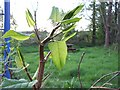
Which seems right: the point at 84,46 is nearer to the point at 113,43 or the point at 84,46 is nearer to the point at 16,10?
the point at 113,43

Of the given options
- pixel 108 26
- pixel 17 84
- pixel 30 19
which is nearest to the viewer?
pixel 17 84

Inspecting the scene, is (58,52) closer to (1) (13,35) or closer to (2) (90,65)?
(1) (13,35)

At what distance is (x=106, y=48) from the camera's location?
195cm

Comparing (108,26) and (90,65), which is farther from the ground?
(108,26)

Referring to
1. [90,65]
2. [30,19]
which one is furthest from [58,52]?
[90,65]

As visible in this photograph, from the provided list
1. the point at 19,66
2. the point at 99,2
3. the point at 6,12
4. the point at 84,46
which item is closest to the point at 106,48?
the point at 84,46

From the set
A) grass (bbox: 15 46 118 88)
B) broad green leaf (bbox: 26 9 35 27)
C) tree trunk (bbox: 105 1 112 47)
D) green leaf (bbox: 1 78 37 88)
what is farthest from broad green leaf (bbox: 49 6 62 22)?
tree trunk (bbox: 105 1 112 47)

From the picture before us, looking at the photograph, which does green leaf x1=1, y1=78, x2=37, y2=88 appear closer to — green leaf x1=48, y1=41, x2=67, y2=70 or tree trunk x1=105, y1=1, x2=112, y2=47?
green leaf x1=48, y1=41, x2=67, y2=70

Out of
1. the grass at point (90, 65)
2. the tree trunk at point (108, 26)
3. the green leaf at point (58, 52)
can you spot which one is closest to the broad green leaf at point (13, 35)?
the green leaf at point (58, 52)

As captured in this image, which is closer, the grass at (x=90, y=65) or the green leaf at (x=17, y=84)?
the green leaf at (x=17, y=84)

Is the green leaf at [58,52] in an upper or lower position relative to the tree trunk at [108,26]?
lower

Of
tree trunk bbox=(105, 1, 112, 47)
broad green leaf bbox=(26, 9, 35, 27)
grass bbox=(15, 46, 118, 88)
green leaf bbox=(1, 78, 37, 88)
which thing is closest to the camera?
green leaf bbox=(1, 78, 37, 88)

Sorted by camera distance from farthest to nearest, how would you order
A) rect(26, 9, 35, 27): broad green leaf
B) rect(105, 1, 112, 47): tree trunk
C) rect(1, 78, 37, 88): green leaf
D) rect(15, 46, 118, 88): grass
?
rect(105, 1, 112, 47): tree trunk, rect(15, 46, 118, 88): grass, rect(26, 9, 35, 27): broad green leaf, rect(1, 78, 37, 88): green leaf

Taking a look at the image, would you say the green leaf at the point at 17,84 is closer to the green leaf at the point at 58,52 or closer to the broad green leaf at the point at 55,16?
the green leaf at the point at 58,52
